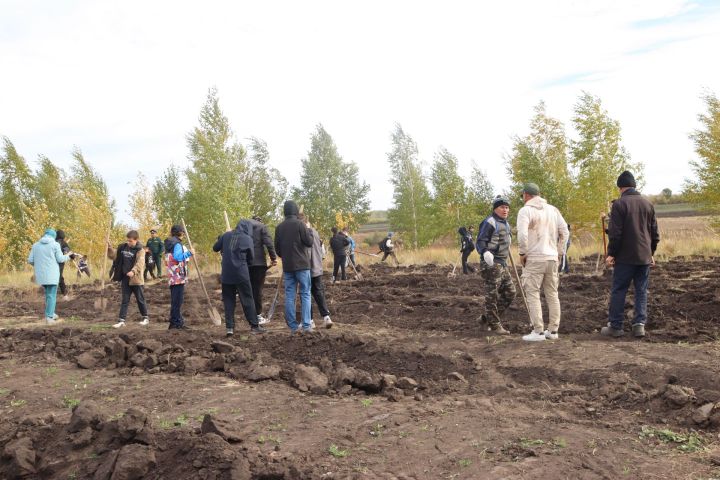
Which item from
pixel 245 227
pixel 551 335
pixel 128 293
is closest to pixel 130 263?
pixel 128 293

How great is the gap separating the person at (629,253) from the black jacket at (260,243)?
16.9 feet

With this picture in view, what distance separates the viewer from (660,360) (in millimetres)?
7410

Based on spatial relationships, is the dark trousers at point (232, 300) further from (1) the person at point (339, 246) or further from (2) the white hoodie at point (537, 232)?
(1) the person at point (339, 246)

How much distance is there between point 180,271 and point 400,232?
40985 mm

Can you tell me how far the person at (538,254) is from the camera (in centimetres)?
901

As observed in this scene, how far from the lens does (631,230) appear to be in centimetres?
906

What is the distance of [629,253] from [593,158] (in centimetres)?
2003

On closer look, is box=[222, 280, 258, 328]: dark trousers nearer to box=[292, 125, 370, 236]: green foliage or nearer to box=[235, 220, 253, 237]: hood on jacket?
box=[235, 220, 253, 237]: hood on jacket

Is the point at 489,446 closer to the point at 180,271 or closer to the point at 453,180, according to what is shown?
the point at 180,271

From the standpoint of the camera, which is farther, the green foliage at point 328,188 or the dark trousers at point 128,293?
the green foliage at point 328,188

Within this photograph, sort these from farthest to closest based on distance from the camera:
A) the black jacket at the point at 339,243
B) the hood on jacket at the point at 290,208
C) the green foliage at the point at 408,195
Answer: the green foliage at the point at 408,195, the black jacket at the point at 339,243, the hood on jacket at the point at 290,208

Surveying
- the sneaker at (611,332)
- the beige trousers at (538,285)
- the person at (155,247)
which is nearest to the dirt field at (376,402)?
the sneaker at (611,332)

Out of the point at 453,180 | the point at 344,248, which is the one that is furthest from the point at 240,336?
the point at 453,180

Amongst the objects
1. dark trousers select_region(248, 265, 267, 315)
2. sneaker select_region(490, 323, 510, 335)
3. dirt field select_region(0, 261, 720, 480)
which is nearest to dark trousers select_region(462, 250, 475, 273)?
dirt field select_region(0, 261, 720, 480)
